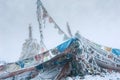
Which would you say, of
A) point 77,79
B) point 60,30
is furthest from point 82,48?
point 60,30

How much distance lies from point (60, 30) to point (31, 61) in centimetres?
978

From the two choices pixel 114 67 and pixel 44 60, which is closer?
pixel 44 60

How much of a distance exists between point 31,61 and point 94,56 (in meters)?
5.13

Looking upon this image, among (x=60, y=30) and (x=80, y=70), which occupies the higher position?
(x=60, y=30)

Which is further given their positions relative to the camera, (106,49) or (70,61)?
(106,49)

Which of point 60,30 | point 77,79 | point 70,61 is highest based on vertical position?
point 60,30

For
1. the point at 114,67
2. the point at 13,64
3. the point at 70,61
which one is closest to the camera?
the point at 70,61

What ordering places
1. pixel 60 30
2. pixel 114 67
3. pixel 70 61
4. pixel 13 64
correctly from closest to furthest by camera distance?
pixel 70 61 → pixel 13 64 → pixel 114 67 → pixel 60 30

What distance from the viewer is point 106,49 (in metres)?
19.7

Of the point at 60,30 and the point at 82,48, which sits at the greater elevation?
the point at 60,30

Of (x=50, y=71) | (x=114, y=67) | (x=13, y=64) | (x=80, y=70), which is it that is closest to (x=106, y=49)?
(x=114, y=67)

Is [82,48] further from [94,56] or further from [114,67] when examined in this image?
[114,67]

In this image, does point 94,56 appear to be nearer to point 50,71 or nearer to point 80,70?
point 80,70

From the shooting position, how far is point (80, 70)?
17.0 meters
